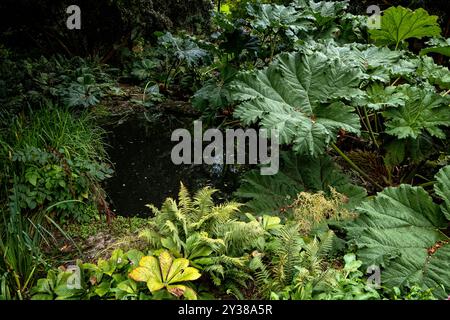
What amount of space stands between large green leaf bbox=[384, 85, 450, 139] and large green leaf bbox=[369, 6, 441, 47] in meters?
0.89

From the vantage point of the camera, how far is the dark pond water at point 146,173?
3.41 metres

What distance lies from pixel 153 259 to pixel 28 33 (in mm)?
5144

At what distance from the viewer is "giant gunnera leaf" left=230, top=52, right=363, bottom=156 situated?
2656 millimetres

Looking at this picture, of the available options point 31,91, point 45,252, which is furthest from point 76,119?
point 45,252

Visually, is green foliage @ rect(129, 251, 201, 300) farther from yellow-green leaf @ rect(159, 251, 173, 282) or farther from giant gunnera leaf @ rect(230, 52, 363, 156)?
giant gunnera leaf @ rect(230, 52, 363, 156)

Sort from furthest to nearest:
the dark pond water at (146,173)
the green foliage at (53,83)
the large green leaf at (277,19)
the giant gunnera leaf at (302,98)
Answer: the green foliage at (53,83), the large green leaf at (277,19), the dark pond water at (146,173), the giant gunnera leaf at (302,98)

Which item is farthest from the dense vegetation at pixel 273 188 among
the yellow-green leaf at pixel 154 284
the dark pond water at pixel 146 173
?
the dark pond water at pixel 146 173

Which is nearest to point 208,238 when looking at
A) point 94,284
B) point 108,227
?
point 94,284

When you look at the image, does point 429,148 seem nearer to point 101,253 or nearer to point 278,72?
point 278,72

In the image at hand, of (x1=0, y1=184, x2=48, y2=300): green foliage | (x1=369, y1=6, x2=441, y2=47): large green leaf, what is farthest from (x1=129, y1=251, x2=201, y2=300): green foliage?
(x1=369, y1=6, x2=441, y2=47): large green leaf

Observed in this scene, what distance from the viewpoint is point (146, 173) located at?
373 centimetres

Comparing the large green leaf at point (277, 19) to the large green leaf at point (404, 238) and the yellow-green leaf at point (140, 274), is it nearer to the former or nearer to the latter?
the large green leaf at point (404, 238)

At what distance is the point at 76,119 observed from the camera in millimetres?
4035
